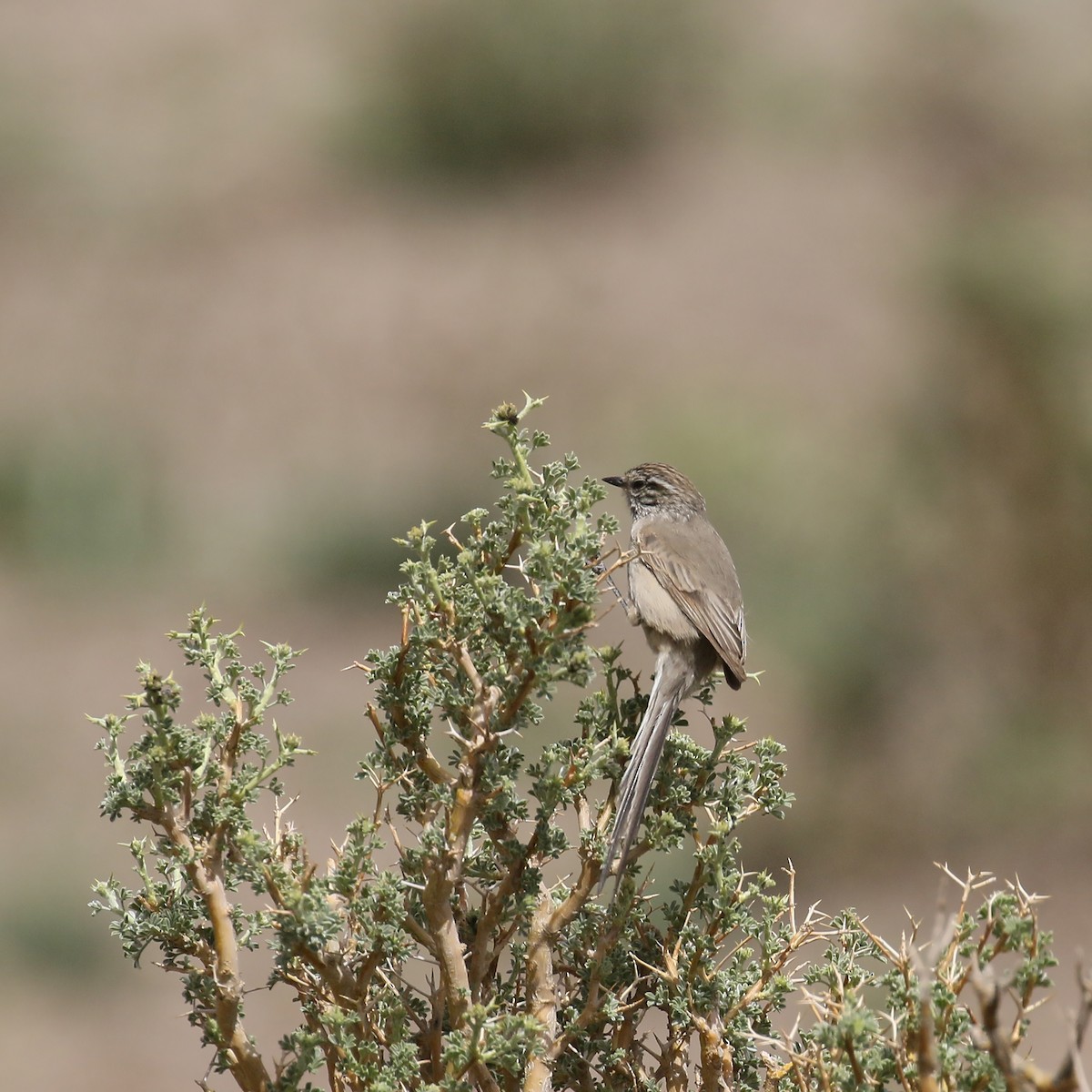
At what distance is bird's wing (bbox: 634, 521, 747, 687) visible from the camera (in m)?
2.98

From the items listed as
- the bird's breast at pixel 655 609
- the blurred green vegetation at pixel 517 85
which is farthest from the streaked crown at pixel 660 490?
the blurred green vegetation at pixel 517 85

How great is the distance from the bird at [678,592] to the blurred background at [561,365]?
4.62 meters

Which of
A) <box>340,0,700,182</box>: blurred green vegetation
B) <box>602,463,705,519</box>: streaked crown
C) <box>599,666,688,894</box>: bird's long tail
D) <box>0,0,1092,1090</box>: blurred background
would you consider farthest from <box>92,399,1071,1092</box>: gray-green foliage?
<box>340,0,700,182</box>: blurred green vegetation

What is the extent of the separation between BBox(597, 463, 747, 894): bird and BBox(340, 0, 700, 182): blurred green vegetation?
11343 millimetres

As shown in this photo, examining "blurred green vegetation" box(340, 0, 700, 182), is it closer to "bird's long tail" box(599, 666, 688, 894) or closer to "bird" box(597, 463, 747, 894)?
"bird" box(597, 463, 747, 894)

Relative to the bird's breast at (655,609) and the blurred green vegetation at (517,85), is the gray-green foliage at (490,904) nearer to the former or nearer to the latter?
the bird's breast at (655,609)

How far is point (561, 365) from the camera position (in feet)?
41.9

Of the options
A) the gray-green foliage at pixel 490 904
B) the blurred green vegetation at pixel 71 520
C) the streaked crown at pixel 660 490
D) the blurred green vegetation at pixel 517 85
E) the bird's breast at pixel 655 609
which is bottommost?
the gray-green foliage at pixel 490 904

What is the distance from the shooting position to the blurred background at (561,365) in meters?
8.62

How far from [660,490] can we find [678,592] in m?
0.60

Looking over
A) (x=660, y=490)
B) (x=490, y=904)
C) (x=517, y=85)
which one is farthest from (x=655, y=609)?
(x=517, y=85)

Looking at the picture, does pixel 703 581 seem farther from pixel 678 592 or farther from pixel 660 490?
pixel 660 490

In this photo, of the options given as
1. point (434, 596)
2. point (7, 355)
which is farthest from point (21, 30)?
point (434, 596)

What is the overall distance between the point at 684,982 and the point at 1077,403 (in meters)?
7.95
